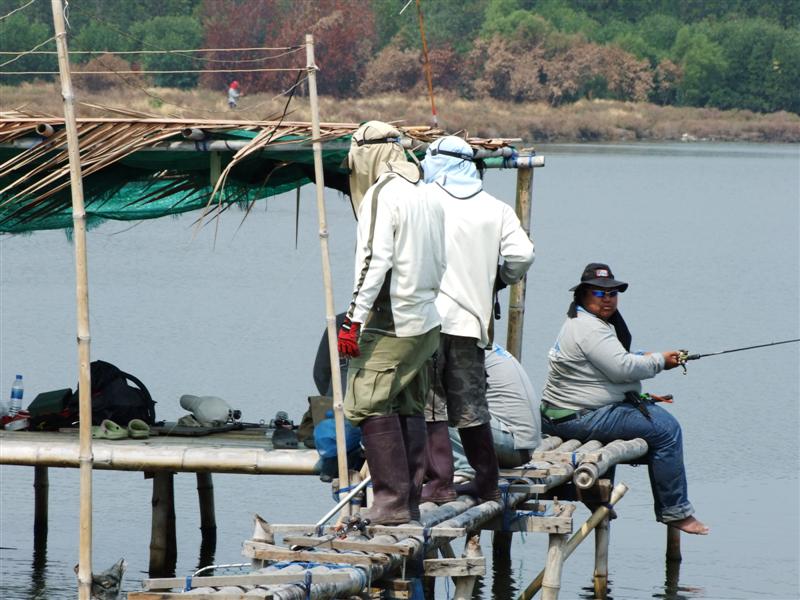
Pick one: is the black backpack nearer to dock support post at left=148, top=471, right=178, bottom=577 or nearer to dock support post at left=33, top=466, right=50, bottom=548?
dock support post at left=148, top=471, right=178, bottom=577

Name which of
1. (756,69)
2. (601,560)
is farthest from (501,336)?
(756,69)

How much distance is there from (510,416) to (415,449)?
115cm

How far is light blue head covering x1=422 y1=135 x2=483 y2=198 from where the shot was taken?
681 centimetres

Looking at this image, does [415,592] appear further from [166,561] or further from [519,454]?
[166,561]

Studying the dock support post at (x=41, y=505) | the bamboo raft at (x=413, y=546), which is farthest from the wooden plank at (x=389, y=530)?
the dock support post at (x=41, y=505)

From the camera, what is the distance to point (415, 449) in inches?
252

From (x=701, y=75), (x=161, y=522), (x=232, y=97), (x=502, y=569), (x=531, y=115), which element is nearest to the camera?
(x=161, y=522)

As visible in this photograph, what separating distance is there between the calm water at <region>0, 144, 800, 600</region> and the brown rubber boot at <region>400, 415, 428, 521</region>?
2154 millimetres

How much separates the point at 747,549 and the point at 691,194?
3161 centimetres

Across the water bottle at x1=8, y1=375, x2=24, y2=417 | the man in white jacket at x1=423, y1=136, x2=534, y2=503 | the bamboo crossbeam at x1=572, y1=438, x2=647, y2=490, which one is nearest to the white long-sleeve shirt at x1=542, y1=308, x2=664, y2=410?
the bamboo crossbeam at x1=572, y1=438, x2=647, y2=490

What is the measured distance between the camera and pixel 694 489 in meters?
12.8

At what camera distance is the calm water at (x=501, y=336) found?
10.7m

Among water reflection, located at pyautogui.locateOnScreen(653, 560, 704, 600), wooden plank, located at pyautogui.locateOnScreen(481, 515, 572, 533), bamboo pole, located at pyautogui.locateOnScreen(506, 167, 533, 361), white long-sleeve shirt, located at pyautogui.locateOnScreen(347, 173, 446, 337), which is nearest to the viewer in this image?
white long-sleeve shirt, located at pyautogui.locateOnScreen(347, 173, 446, 337)

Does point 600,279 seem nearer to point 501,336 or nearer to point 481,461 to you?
point 481,461
